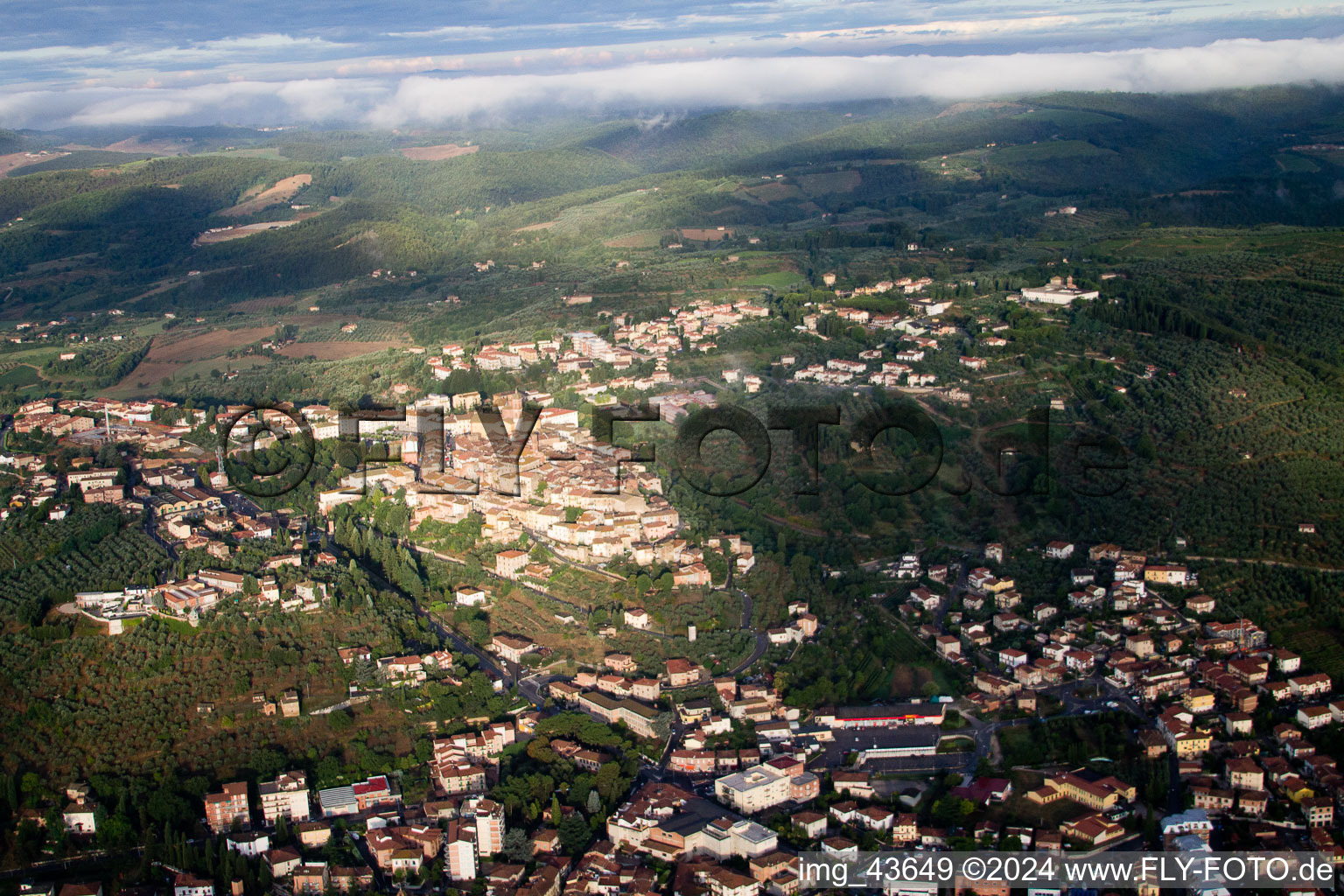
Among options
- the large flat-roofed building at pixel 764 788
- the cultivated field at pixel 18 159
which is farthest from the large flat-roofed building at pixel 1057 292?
the cultivated field at pixel 18 159

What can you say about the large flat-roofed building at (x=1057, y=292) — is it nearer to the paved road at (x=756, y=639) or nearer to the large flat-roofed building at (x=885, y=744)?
the paved road at (x=756, y=639)

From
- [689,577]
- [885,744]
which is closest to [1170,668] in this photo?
[885,744]

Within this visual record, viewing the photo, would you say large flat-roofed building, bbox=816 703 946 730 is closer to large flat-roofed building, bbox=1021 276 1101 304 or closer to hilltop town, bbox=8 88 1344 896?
hilltop town, bbox=8 88 1344 896

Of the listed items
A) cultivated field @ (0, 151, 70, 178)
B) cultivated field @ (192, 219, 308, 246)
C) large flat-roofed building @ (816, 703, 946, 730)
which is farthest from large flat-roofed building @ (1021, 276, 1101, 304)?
cultivated field @ (0, 151, 70, 178)

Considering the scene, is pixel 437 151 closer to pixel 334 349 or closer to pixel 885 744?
pixel 334 349

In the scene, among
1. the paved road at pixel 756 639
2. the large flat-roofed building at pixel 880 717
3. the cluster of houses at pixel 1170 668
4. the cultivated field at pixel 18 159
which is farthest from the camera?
the cultivated field at pixel 18 159
